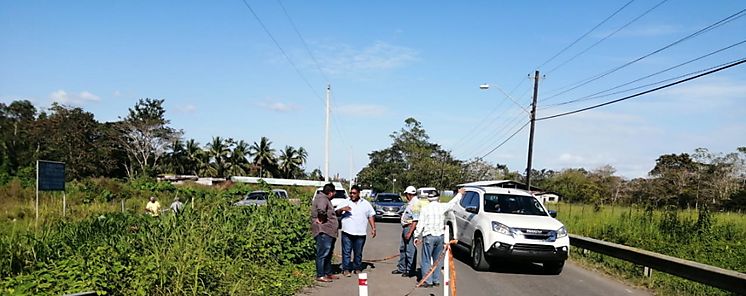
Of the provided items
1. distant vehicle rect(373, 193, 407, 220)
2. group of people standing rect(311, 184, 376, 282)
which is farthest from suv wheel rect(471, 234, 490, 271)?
distant vehicle rect(373, 193, 407, 220)

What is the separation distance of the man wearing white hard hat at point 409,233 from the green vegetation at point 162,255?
1.90 meters

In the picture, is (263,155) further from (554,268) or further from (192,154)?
(554,268)

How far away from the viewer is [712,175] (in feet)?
217

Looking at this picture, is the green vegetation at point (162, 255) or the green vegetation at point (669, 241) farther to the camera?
the green vegetation at point (669, 241)

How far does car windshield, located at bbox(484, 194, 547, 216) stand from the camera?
13695 mm

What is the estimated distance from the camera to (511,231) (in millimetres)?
12266

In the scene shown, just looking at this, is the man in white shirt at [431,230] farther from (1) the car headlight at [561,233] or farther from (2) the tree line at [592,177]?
(2) the tree line at [592,177]

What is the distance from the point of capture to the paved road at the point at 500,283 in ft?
33.4

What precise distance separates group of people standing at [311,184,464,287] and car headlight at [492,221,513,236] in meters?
1.72

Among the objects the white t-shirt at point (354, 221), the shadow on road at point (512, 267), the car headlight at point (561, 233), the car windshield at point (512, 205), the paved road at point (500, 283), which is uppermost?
the car windshield at point (512, 205)

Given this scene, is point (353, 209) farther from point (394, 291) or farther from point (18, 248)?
point (18, 248)

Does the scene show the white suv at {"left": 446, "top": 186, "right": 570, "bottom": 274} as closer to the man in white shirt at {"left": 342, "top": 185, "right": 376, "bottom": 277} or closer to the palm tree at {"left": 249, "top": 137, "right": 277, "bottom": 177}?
the man in white shirt at {"left": 342, "top": 185, "right": 376, "bottom": 277}

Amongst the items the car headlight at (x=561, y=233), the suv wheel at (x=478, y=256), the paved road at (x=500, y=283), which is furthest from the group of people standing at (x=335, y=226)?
the car headlight at (x=561, y=233)

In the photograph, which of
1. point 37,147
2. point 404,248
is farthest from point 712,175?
point 37,147
